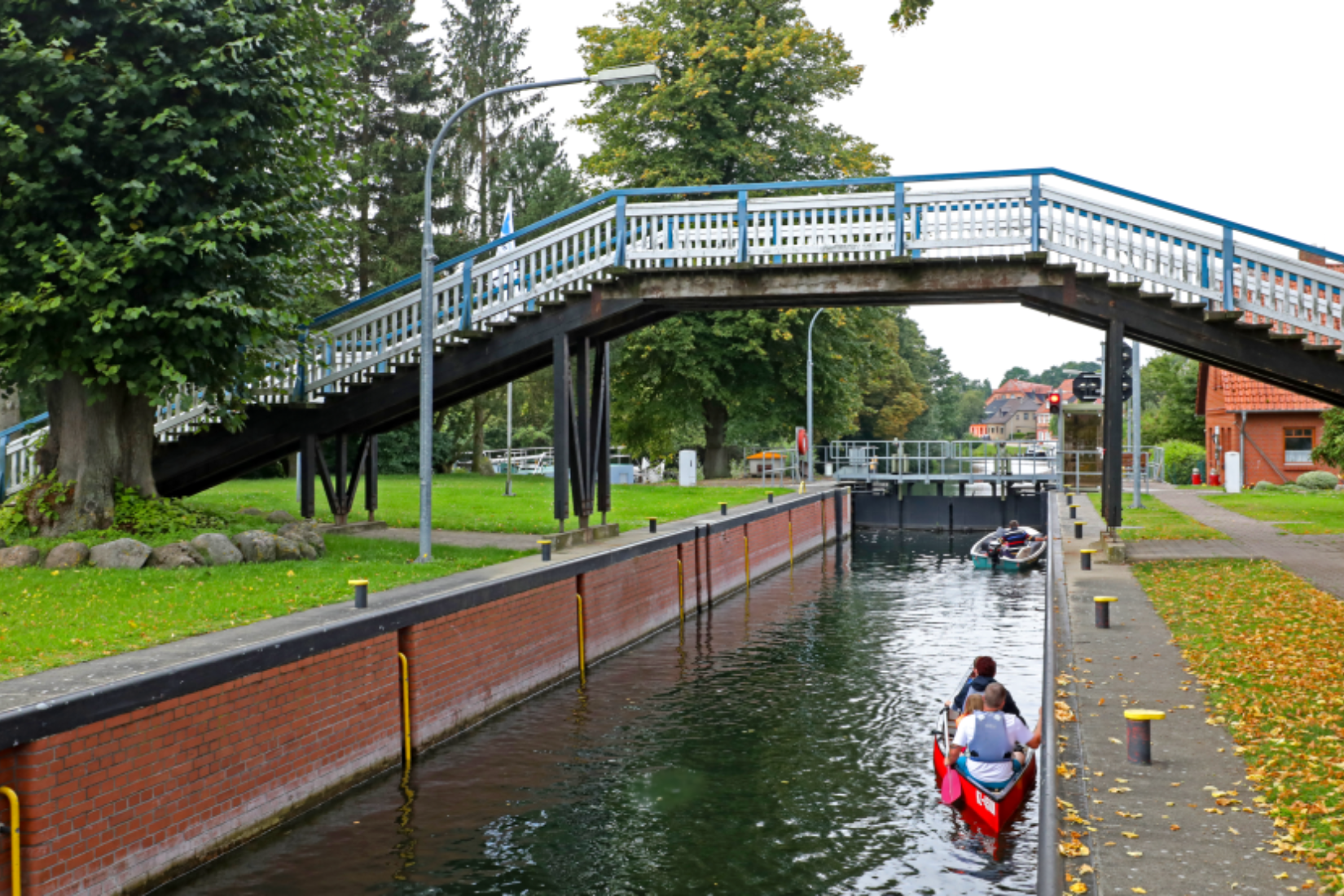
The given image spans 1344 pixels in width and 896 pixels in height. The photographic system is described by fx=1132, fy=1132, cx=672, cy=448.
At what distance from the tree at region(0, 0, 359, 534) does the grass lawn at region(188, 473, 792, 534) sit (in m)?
3.55

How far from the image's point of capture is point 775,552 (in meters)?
33.7

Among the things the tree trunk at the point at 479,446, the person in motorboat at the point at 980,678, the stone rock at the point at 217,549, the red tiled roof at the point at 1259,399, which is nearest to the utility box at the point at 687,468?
the tree trunk at the point at 479,446

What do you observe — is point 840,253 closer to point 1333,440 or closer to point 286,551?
point 286,551

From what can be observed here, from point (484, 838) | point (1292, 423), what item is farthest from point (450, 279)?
point (1292, 423)

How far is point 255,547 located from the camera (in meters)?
17.4

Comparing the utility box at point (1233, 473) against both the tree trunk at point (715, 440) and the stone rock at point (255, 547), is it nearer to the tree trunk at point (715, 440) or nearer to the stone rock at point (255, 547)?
the tree trunk at point (715, 440)

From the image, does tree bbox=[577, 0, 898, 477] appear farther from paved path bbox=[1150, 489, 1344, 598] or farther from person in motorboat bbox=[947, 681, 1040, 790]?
person in motorboat bbox=[947, 681, 1040, 790]

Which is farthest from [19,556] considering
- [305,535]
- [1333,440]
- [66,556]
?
[1333,440]

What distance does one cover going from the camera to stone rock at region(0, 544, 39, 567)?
50.9 ft

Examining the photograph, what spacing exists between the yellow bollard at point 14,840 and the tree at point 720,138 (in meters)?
34.7

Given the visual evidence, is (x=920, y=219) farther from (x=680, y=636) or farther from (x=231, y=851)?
(x=231, y=851)

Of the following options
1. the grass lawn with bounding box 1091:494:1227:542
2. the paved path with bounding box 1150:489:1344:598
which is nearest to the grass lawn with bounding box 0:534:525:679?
the paved path with bounding box 1150:489:1344:598

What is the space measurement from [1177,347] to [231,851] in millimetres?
17602

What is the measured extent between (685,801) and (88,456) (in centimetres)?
1150
